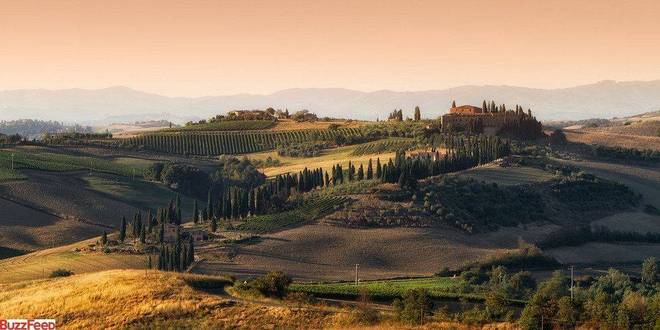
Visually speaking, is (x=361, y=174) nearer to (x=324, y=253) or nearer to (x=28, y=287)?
(x=324, y=253)

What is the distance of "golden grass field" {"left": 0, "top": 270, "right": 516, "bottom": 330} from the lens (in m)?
52.5

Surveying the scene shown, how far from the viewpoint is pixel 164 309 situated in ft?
180

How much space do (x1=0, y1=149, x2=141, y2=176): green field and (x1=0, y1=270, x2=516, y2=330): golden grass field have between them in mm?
94565

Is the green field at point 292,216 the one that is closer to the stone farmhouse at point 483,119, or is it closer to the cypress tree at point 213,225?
the cypress tree at point 213,225

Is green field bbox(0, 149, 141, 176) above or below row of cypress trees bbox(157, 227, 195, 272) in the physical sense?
above

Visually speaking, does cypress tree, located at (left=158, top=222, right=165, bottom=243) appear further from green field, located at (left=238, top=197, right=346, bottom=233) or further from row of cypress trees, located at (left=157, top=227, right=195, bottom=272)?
green field, located at (left=238, top=197, right=346, bottom=233)

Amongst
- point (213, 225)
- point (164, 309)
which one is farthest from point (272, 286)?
point (213, 225)

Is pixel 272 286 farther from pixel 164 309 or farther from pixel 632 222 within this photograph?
pixel 632 222

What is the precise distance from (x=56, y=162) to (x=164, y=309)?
113056mm

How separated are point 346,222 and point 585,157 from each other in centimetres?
6860

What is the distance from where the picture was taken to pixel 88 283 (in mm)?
62844

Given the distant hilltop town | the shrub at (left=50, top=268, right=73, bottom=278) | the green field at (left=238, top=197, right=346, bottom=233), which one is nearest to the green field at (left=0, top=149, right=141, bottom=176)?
the green field at (left=238, top=197, right=346, bottom=233)

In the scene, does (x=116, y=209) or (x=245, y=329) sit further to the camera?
(x=116, y=209)

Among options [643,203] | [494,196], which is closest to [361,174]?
[494,196]
